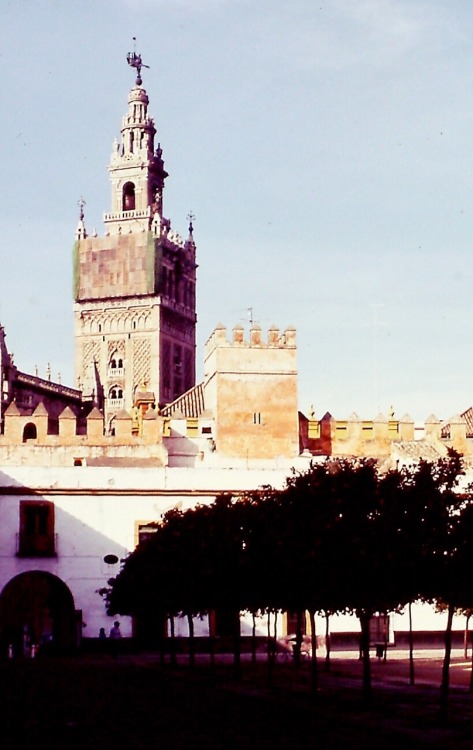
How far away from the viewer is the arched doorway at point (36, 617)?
5162 cm

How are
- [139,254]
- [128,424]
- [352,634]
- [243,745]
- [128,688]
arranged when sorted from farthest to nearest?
[139,254]
[128,424]
[352,634]
[128,688]
[243,745]

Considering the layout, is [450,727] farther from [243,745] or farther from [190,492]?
[190,492]

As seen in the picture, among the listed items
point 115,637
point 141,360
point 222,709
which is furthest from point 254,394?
point 141,360

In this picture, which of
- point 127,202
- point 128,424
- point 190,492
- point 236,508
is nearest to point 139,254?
point 127,202

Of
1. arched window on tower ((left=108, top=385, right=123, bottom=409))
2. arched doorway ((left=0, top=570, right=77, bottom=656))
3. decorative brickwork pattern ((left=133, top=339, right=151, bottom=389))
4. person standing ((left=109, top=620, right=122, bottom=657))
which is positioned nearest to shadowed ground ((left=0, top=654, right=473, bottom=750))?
person standing ((left=109, top=620, right=122, bottom=657))

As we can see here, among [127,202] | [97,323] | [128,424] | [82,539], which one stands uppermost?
[127,202]

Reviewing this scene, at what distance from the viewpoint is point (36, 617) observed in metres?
62.3

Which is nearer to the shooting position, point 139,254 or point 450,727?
point 450,727

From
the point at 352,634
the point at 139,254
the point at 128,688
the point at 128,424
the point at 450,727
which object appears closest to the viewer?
the point at 450,727

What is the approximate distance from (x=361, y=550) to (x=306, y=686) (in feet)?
24.2

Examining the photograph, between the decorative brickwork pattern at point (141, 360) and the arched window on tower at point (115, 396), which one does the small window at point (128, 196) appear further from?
the arched window on tower at point (115, 396)

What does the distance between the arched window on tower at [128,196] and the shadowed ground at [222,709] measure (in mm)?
101255

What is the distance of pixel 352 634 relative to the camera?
51.6m

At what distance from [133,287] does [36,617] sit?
2929 inches
